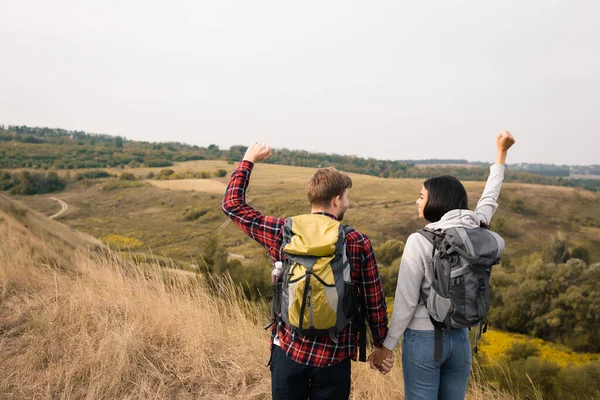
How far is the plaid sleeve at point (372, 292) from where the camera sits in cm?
175

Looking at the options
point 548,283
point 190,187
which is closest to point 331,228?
point 548,283

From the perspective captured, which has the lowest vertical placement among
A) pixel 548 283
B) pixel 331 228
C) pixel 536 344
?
pixel 536 344

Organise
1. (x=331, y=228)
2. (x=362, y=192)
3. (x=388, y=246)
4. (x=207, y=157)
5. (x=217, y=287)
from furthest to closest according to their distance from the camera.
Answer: (x=207, y=157) → (x=362, y=192) → (x=388, y=246) → (x=217, y=287) → (x=331, y=228)

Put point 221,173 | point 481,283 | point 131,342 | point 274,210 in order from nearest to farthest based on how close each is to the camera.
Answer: point 481,283
point 131,342
point 274,210
point 221,173

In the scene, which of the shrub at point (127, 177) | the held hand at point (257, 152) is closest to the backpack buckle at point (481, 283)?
the held hand at point (257, 152)

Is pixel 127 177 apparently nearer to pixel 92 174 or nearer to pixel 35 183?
pixel 92 174

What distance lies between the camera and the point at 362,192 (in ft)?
209

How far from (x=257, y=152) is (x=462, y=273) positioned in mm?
1238

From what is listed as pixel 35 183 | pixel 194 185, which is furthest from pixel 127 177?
pixel 194 185

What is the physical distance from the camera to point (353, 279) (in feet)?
6.07

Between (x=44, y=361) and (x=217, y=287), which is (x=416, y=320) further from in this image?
(x=217, y=287)

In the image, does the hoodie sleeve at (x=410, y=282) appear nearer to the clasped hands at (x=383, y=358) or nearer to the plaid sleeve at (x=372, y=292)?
the plaid sleeve at (x=372, y=292)

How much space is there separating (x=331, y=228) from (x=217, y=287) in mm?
3305

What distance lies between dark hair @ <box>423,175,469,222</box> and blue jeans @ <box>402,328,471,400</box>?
0.57 meters
